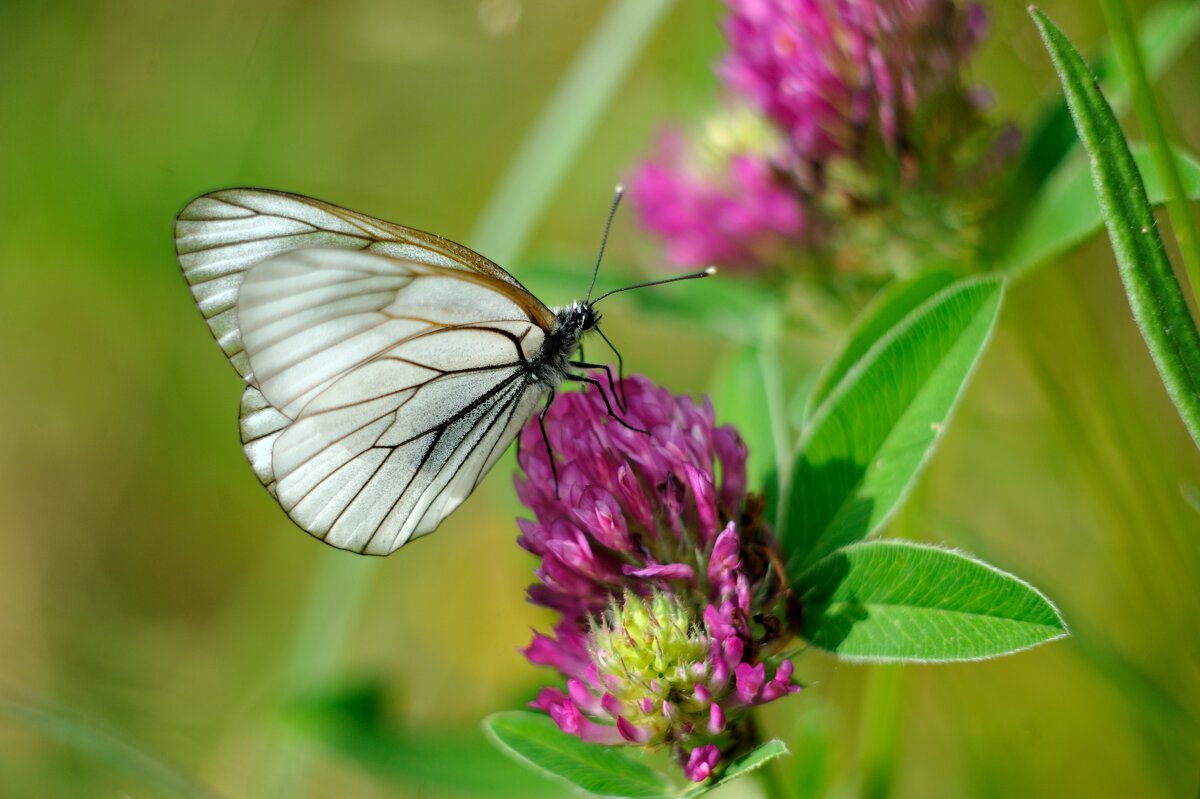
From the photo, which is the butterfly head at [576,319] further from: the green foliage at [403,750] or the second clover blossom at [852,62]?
the green foliage at [403,750]

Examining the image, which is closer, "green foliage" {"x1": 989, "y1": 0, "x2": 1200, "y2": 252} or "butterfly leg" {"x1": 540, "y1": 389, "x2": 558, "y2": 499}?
"butterfly leg" {"x1": 540, "y1": 389, "x2": 558, "y2": 499}

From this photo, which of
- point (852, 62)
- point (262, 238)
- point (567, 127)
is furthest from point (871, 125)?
point (262, 238)

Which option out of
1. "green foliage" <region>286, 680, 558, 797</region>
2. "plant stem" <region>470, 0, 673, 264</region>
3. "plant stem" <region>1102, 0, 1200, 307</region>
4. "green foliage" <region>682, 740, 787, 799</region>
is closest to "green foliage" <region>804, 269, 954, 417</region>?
"plant stem" <region>1102, 0, 1200, 307</region>

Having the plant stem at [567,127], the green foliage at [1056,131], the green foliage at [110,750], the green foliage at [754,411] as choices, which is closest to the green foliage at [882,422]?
the green foliage at [754,411]

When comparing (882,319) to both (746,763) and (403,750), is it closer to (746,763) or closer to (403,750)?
(746,763)

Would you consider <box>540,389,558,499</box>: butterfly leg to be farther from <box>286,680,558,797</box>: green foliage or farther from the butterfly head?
<box>286,680,558,797</box>: green foliage

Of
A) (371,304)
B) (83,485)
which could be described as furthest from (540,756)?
(83,485)

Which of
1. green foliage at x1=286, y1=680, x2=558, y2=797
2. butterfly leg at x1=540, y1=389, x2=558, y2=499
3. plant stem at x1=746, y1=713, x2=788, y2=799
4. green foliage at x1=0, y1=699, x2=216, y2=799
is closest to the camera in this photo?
plant stem at x1=746, y1=713, x2=788, y2=799
